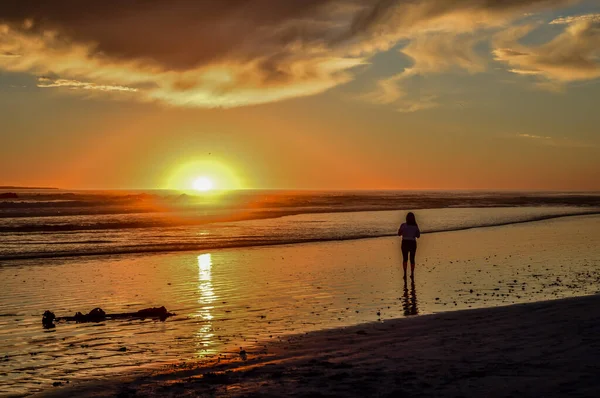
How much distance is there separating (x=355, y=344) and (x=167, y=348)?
3.63 meters

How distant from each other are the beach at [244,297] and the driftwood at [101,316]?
12.8 inches

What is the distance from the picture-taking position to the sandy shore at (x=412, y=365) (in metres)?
7.86

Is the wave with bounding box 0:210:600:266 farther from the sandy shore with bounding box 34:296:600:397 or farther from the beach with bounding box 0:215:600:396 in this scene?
the sandy shore with bounding box 34:296:600:397

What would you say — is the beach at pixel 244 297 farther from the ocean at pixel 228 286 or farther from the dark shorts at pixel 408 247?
the dark shorts at pixel 408 247

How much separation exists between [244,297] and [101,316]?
4156mm

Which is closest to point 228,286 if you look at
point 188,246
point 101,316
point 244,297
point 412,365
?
point 244,297

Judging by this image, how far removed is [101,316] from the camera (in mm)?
13359

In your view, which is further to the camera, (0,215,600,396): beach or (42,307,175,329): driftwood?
(42,307,175,329): driftwood

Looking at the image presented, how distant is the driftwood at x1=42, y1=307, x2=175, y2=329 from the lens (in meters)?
12.9

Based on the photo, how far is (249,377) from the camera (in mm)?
8664

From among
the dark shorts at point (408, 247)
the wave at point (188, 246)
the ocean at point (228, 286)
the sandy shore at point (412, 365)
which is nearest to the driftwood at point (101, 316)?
the ocean at point (228, 286)

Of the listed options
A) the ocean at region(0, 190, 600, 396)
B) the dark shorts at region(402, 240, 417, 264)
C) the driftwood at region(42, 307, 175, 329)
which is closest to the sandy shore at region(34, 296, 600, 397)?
the ocean at region(0, 190, 600, 396)

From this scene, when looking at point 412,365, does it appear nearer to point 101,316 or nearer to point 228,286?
point 101,316

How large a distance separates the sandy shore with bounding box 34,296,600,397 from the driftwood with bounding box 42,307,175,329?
3998 millimetres
